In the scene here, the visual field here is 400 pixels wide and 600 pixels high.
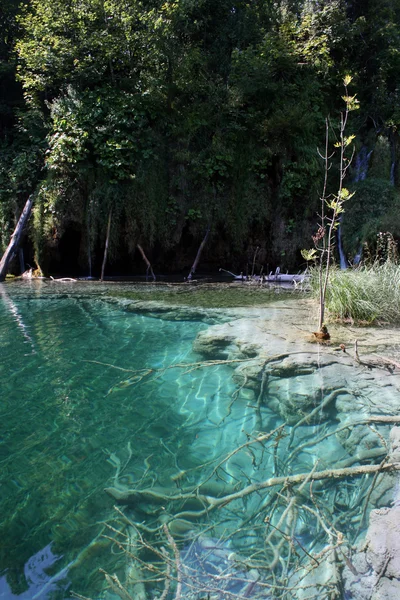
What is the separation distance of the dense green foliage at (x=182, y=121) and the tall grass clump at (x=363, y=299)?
5543 mm

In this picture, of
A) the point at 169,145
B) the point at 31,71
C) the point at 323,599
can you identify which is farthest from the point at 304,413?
the point at 31,71

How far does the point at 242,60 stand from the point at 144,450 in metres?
12.0

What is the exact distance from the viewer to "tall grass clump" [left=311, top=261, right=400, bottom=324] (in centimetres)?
582

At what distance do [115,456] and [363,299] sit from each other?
4125 mm

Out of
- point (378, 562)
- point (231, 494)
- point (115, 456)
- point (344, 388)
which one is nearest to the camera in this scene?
point (378, 562)

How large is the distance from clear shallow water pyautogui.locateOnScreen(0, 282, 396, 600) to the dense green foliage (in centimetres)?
739

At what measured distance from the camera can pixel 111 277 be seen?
41.0ft

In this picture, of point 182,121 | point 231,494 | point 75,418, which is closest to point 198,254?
point 182,121

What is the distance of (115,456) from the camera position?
2.97m

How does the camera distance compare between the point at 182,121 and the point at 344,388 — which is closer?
the point at 344,388

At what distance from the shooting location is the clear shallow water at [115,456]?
2.14m

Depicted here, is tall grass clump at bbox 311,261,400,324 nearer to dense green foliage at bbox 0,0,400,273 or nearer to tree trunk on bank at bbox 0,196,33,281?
dense green foliage at bbox 0,0,400,273

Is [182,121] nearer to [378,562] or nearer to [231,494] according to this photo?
[231,494]

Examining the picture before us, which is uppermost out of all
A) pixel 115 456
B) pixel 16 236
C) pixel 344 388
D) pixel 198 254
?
pixel 16 236
